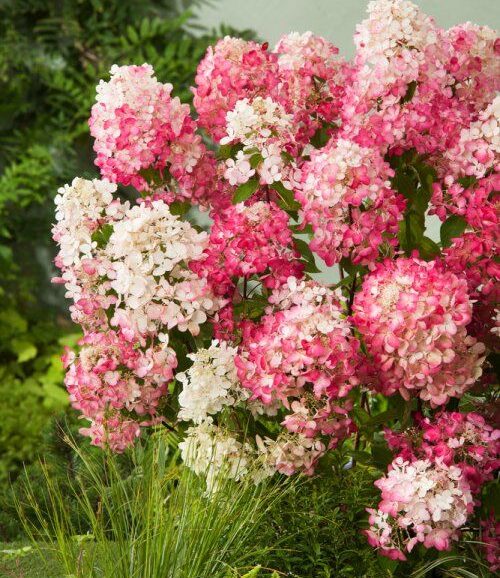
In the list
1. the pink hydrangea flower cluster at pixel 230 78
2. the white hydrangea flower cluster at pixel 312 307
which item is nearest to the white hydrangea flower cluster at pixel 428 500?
the white hydrangea flower cluster at pixel 312 307

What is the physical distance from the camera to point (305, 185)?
58.8 inches

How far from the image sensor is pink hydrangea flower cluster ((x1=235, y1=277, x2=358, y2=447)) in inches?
55.5

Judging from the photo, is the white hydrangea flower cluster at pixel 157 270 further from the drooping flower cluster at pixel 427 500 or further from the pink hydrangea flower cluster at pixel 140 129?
the drooping flower cluster at pixel 427 500

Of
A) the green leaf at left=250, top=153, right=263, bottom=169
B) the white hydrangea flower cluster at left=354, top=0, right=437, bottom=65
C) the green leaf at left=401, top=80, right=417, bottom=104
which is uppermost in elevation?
the white hydrangea flower cluster at left=354, top=0, right=437, bottom=65

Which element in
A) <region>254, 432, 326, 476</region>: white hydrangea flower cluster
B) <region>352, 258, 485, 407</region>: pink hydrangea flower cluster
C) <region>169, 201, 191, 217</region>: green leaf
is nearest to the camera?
<region>352, 258, 485, 407</region>: pink hydrangea flower cluster

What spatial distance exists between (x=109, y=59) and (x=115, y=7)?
8.5 inches

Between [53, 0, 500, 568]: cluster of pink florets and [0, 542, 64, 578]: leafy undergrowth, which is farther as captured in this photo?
[0, 542, 64, 578]: leafy undergrowth

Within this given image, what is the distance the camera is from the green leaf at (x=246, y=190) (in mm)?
1562

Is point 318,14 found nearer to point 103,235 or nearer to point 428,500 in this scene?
point 103,235

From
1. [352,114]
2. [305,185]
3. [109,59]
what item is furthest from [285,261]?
[109,59]

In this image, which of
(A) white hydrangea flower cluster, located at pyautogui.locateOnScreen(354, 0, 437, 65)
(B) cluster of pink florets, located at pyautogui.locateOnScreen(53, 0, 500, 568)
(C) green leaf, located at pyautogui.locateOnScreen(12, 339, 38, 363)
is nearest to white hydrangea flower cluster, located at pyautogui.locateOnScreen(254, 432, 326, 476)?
(B) cluster of pink florets, located at pyautogui.locateOnScreen(53, 0, 500, 568)

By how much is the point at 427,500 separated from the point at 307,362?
25cm

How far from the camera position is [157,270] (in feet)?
4.72

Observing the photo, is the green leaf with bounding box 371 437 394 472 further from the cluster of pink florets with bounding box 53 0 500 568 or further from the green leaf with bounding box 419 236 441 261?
the green leaf with bounding box 419 236 441 261
